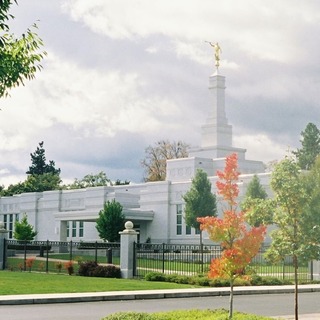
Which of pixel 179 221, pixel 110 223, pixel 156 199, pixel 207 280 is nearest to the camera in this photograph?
pixel 207 280

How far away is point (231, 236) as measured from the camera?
54.7ft

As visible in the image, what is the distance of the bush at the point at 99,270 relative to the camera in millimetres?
34938

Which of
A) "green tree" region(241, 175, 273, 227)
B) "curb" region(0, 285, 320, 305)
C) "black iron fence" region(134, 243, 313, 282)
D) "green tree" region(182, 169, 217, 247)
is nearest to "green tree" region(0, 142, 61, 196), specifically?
"green tree" region(182, 169, 217, 247)

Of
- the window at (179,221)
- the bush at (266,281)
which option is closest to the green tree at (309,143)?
the window at (179,221)

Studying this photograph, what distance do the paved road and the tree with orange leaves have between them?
3983 millimetres

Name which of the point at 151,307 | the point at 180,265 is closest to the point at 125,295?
the point at 151,307

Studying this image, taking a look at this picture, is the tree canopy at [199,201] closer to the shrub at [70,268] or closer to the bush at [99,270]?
the shrub at [70,268]

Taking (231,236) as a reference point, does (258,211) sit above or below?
above

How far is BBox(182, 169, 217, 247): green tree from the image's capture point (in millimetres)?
61281

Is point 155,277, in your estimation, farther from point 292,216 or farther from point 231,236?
point 292,216

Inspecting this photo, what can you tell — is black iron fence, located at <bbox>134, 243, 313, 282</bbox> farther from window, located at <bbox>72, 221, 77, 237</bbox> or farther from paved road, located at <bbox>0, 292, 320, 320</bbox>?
window, located at <bbox>72, 221, 77, 237</bbox>

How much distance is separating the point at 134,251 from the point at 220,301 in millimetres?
10355

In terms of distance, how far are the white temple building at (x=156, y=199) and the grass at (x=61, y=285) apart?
34.1m

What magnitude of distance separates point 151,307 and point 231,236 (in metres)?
6.48
